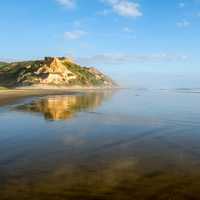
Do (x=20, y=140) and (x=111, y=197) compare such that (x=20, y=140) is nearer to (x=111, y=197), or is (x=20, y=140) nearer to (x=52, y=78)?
(x=111, y=197)

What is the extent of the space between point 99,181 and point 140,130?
8.89 metres

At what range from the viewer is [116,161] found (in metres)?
9.95

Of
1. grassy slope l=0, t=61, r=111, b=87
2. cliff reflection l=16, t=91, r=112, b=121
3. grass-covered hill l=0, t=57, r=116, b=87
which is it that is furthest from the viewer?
grassy slope l=0, t=61, r=111, b=87

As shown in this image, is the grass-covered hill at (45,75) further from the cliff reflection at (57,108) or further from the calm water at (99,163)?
the calm water at (99,163)

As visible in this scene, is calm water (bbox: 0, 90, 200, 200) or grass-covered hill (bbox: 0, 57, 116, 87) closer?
calm water (bbox: 0, 90, 200, 200)

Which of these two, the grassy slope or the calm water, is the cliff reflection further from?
the grassy slope

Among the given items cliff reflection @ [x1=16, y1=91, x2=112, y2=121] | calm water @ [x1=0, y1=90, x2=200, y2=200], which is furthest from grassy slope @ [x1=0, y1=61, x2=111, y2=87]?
calm water @ [x1=0, y1=90, x2=200, y2=200]

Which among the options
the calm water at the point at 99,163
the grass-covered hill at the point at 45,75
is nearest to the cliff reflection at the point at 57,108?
the calm water at the point at 99,163

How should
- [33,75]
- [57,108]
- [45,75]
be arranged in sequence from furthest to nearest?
[33,75], [45,75], [57,108]

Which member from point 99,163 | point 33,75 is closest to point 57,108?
point 99,163

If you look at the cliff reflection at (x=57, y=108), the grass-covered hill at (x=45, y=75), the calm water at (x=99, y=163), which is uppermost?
the grass-covered hill at (x=45, y=75)

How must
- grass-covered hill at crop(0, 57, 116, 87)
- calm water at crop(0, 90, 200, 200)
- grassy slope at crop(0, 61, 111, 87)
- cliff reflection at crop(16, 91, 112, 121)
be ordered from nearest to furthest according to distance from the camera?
1. calm water at crop(0, 90, 200, 200)
2. cliff reflection at crop(16, 91, 112, 121)
3. grass-covered hill at crop(0, 57, 116, 87)
4. grassy slope at crop(0, 61, 111, 87)

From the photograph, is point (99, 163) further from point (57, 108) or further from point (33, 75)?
point (33, 75)

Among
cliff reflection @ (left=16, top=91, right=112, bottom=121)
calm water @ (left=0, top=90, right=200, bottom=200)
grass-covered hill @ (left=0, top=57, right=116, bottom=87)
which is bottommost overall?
calm water @ (left=0, top=90, right=200, bottom=200)
